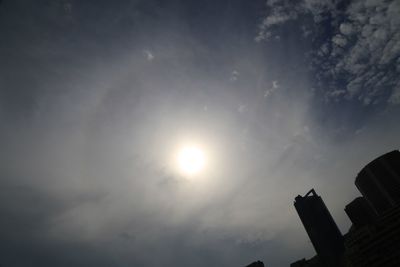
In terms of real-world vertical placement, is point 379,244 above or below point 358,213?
below

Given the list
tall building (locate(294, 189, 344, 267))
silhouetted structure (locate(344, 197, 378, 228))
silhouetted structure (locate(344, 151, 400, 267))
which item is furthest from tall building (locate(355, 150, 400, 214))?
tall building (locate(294, 189, 344, 267))

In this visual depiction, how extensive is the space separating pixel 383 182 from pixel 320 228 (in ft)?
18.4

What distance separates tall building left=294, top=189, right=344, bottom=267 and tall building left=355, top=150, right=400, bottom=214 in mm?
3894

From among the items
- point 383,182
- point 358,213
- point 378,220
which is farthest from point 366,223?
point 378,220

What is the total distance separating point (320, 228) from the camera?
17.6m

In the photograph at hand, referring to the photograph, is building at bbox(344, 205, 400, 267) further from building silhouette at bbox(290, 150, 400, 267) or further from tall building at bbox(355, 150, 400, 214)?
tall building at bbox(355, 150, 400, 214)

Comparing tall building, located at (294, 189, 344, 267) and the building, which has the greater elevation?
tall building, located at (294, 189, 344, 267)

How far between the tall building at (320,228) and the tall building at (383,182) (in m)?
3.89

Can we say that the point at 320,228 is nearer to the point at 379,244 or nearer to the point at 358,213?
the point at 358,213

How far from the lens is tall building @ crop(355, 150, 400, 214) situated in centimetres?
1328

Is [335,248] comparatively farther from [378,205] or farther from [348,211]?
[348,211]

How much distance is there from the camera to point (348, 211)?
41.2 feet

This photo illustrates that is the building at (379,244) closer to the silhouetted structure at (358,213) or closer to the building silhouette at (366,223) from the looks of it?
the building silhouette at (366,223)

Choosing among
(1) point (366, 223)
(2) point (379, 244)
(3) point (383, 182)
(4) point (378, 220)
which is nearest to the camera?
(2) point (379, 244)
